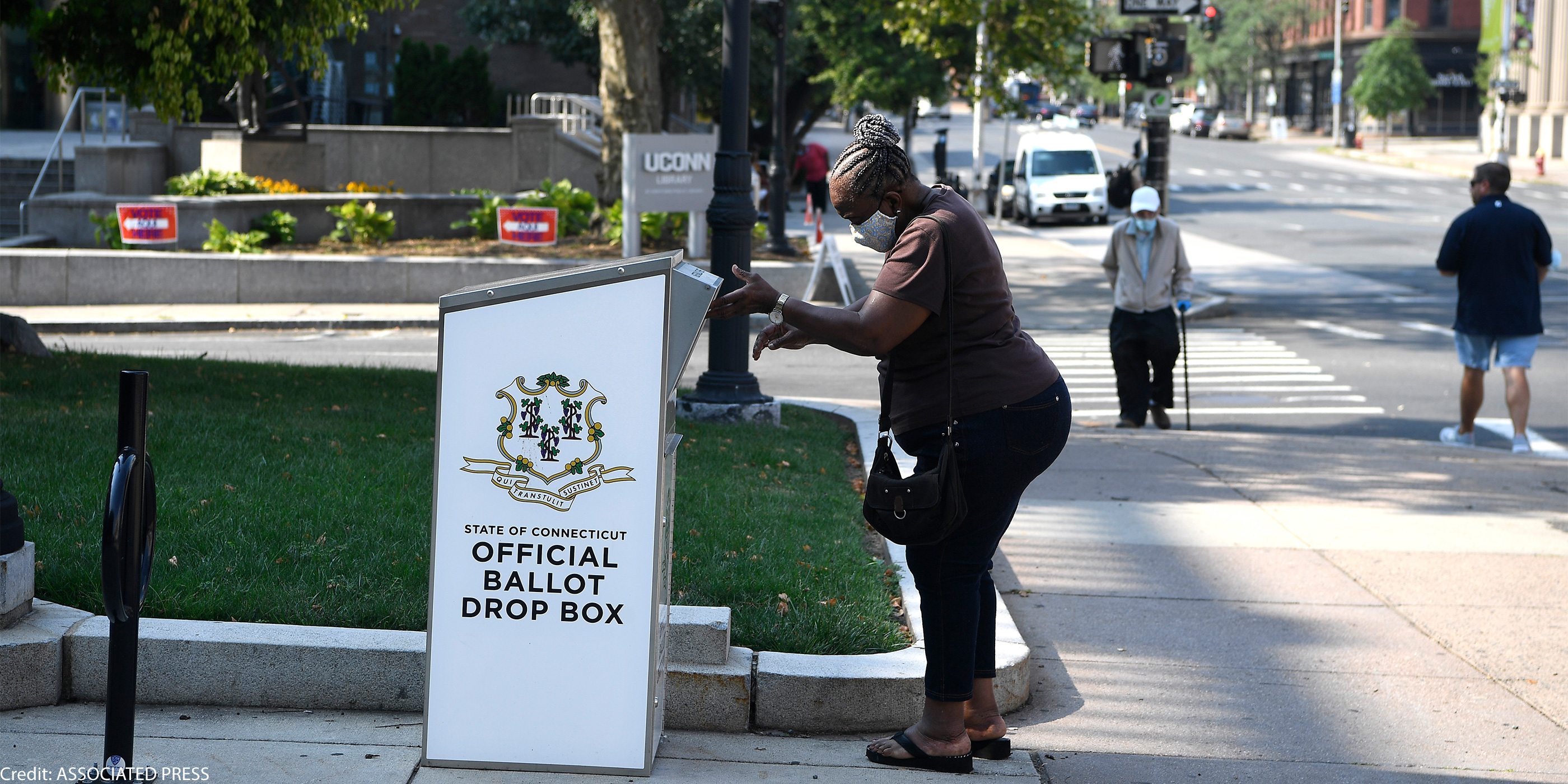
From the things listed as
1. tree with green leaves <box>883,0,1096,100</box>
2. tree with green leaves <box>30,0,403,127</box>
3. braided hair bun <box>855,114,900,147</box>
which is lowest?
braided hair bun <box>855,114,900,147</box>

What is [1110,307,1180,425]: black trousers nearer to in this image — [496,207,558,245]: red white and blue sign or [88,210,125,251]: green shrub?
[496,207,558,245]: red white and blue sign

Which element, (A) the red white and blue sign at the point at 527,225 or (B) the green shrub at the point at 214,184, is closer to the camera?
(A) the red white and blue sign at the point at 527,225

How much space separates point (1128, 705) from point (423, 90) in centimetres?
2911

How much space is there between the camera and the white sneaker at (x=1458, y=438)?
1018 centimetres

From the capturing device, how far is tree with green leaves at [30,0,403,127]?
365 inches

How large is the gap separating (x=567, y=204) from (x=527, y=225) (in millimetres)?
1714

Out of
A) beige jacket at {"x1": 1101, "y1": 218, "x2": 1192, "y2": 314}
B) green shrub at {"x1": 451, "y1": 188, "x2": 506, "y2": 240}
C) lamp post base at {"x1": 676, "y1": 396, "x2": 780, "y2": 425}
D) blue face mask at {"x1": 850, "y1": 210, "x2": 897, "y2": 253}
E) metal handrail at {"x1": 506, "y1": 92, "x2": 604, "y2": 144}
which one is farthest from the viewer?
metal handrail at {"x1": 506, "y1": 92, "x2": 604, "y2": 144}

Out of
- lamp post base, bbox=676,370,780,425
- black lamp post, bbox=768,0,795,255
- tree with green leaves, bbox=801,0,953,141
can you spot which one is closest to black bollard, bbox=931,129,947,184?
tree with green leaves, bbox=801,0,953,141

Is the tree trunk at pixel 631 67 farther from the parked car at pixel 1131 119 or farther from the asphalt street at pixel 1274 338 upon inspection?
the parked car at pixel 1131 119

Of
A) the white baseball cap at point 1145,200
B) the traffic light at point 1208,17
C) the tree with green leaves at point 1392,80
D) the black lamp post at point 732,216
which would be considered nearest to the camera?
the black lamp post at point 732,216

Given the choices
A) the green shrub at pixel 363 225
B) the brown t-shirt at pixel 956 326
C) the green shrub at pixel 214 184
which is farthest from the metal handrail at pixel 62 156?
the brown t-shirt at pixel 956 326

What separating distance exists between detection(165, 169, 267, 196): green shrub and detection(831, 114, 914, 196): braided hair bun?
747 inches

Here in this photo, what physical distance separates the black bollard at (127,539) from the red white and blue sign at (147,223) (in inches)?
649

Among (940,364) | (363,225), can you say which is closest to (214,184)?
(363,225)
